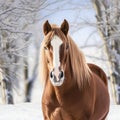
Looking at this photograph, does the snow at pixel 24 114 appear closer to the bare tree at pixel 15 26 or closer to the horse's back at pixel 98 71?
the bare tree at pixel 15 26

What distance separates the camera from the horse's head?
131 inches

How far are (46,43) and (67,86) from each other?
54cm

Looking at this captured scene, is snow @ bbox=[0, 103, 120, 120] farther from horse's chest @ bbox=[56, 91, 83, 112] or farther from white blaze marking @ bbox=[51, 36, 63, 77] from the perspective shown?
white blaze marking @ bbox=[51, 36, 63, 77]

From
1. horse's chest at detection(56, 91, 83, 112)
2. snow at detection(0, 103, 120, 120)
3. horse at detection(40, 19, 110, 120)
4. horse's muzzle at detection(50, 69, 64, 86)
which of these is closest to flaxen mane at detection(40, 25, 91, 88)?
horse at detection(40, 19, 110, 120)

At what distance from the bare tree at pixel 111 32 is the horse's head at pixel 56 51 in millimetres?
10913

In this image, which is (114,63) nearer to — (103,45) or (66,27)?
(103,45)

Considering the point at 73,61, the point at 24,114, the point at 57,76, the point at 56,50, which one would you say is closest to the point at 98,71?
the point at 73,61

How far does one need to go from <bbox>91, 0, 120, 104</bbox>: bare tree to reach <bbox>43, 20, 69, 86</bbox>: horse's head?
430 inches

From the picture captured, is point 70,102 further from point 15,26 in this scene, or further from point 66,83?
point 15,26

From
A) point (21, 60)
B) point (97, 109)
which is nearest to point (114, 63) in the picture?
point (21, 60)

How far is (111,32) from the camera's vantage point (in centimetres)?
1510

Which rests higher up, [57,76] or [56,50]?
[56,50]

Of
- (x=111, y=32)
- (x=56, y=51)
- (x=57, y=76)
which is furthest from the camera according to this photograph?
(x=111, y=32)

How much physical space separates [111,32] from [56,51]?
11958 mm
